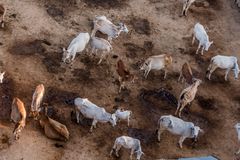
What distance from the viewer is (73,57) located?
19.2m

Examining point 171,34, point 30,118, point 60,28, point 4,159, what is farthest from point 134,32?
point 4,159

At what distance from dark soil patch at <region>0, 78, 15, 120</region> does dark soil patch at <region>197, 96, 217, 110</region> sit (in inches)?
260

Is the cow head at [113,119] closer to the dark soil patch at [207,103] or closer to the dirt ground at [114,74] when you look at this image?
the dirt ground at [114,74]

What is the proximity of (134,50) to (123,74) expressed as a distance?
266 cm

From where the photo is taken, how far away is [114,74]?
1925 centimetres

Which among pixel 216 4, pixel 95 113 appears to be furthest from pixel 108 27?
pixel 216 4

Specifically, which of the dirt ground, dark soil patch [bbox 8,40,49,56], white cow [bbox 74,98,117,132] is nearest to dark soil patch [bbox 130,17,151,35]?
the dirt ground

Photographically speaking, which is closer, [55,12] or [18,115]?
[18,115]

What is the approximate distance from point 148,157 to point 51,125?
3.15m

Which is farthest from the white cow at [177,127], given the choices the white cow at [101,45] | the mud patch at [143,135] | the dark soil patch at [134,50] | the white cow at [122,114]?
the dark soil patch at [134,50]

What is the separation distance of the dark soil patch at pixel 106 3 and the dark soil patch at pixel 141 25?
110 cm

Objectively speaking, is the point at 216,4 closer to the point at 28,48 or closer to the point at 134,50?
the point at 134,50

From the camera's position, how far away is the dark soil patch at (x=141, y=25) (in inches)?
858

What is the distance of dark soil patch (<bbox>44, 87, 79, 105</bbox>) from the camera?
17.5m
